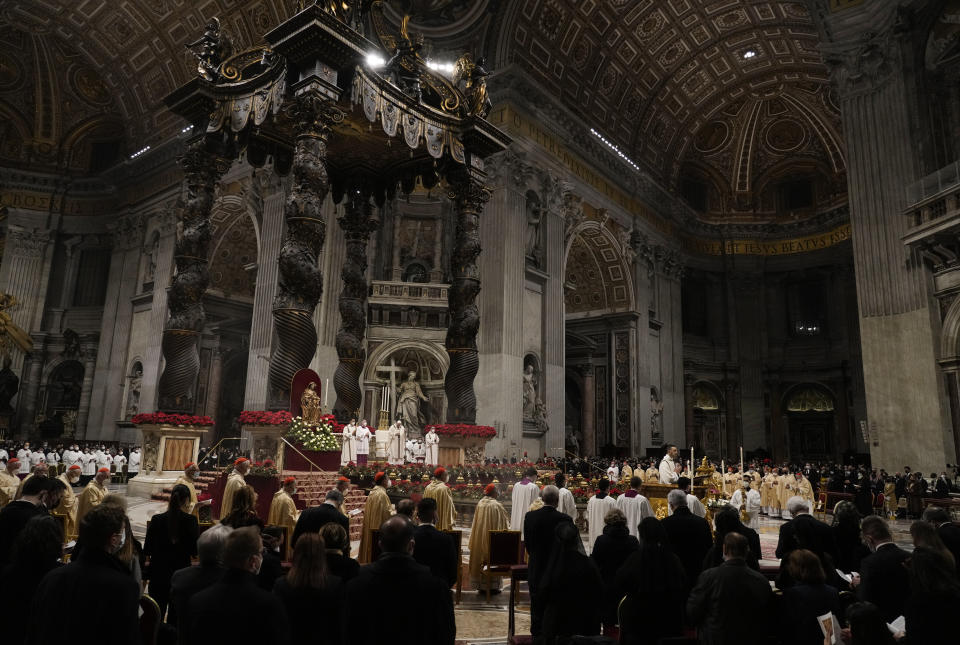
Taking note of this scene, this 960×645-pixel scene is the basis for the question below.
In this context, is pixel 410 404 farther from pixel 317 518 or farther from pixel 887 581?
pixel 887 581

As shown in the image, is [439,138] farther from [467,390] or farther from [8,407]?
[8,407]

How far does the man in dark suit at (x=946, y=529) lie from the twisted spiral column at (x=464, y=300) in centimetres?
680

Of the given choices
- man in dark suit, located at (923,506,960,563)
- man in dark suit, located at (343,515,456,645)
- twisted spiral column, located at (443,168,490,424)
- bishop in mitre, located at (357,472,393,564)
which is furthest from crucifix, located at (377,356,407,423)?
man in dark suit, located at (343,515,456,645)

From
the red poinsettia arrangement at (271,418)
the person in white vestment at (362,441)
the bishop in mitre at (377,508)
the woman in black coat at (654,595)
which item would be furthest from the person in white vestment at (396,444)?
the woman in black coat at (654,595)

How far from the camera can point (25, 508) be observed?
12.3 ft

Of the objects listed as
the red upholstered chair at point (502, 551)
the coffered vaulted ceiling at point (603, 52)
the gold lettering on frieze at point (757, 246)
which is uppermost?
the coffered vaulted ceiling at point (603, 52)

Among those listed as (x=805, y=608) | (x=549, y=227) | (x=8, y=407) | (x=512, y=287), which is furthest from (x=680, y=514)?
(x=8, y=407)

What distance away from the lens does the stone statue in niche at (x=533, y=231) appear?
20484 mm

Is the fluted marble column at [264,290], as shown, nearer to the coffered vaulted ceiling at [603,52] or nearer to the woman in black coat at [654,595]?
the coffered vaulted ceiling at [603,52]

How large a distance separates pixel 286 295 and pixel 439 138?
12.5 ft

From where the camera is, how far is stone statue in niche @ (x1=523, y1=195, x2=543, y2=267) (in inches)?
806

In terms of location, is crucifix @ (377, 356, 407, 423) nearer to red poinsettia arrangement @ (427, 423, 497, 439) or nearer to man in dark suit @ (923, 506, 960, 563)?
red poinsettia arrangement @ (427, 423, 497, 439)

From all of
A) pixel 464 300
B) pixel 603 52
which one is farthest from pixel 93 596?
pixel 603 52

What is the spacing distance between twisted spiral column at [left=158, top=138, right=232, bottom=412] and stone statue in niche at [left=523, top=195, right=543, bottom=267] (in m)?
12.0
